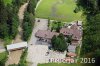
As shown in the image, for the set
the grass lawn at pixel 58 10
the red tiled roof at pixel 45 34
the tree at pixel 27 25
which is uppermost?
the grass lawn at pixel 58 10

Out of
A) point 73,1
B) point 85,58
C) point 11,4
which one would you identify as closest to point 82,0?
point 73,1

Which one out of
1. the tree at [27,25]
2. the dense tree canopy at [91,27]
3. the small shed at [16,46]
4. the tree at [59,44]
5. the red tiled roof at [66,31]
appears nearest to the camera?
the dense tree canopy at [91,27]

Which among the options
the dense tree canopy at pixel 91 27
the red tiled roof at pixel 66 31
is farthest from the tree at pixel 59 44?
the dense tree canopy at pixel 91 27

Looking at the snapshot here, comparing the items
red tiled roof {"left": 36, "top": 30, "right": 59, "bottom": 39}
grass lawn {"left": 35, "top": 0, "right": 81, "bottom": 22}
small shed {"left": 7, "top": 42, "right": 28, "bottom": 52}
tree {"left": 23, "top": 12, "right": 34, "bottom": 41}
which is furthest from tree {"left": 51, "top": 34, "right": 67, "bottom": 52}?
grass lawn {"left": 35, "top": 0, "right": 81, "bottom": 22}

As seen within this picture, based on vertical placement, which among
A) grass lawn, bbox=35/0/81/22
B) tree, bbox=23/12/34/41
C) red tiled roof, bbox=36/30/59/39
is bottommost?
red tiled roof, bbox=36/30/59/39

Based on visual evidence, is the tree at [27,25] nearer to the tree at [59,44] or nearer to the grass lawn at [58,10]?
the grass lawn at [58,10]

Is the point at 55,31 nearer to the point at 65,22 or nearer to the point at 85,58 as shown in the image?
the point at 65,22

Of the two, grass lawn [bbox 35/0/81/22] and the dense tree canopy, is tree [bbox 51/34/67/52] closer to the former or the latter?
the dense tree canopy

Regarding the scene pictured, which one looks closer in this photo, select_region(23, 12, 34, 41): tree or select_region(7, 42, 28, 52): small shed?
select_region(7, 42, 28, 52): small shed
